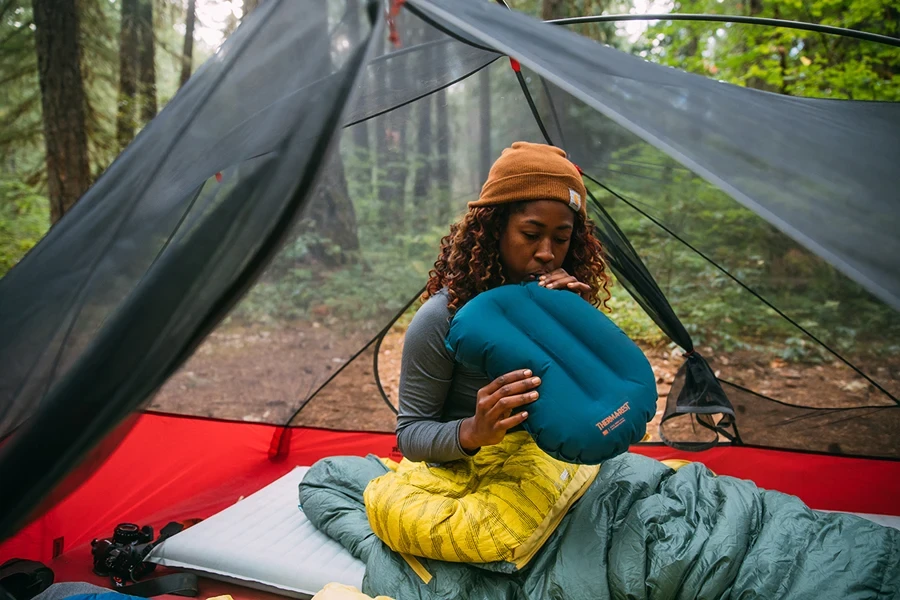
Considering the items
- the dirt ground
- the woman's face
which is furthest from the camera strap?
the woman's face

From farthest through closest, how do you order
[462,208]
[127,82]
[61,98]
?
[127,82] < [61,98] < [462,208]

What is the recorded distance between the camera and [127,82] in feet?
18.2

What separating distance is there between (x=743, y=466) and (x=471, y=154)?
1.56 meters

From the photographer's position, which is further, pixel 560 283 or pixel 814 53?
pixel 814 53

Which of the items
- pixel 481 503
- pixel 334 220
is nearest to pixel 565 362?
pixel 481 503

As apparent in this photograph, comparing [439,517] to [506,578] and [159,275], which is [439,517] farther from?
[159,275]

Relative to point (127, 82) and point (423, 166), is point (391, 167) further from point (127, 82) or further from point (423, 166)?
point (127, 82)

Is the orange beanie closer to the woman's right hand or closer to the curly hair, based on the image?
the curly hair

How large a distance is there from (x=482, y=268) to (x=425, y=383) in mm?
300

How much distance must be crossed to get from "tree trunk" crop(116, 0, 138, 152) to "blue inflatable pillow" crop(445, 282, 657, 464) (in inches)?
197

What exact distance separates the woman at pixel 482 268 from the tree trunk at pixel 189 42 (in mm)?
4822

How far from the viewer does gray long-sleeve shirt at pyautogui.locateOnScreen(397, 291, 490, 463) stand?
4.77 ft

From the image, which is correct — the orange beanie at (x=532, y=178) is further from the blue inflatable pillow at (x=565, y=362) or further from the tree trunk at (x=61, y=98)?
the tree trunk at (x=61, y=98)

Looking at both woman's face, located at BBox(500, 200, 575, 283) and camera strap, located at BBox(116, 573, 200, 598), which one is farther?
camera strap, located at BBox(116, 573, 200, 598)
